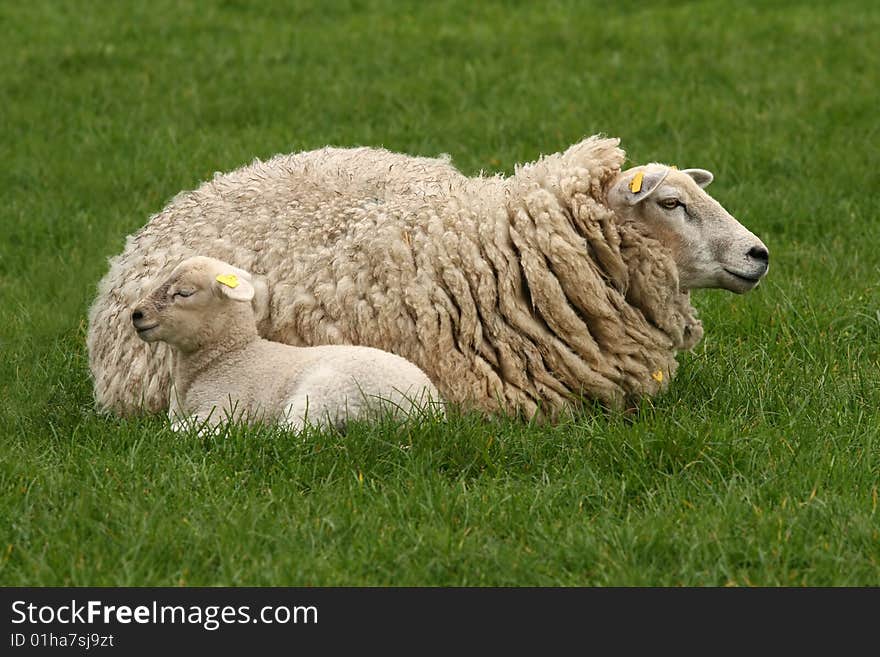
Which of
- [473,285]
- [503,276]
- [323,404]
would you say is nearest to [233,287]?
[323,404]

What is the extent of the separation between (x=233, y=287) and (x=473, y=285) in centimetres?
92

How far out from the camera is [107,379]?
581 cm

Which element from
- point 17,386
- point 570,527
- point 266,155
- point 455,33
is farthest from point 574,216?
point 455,33

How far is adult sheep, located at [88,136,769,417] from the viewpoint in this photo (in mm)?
5367

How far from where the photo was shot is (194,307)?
519 centimetres

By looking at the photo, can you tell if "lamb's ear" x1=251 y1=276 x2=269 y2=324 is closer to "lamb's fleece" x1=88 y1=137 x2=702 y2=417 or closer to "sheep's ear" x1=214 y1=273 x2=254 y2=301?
"lamb's fleece" x1=88 y1=137 x2=702 y2=417

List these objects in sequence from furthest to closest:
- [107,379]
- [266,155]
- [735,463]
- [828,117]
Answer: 1. [828,117]
2. [266,155]
3. [107,379]
4. [735,463]

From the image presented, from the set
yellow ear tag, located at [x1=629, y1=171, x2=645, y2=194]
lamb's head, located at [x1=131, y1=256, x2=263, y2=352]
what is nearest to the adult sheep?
yellow ear tag, located at [x1=629, y1=171, x2=645, y2=194]

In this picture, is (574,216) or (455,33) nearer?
(574,216)

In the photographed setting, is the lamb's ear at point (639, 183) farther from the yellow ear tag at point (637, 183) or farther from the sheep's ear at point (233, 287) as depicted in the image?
the sheep's ear at point (233, 287)


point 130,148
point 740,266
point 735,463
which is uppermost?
point 740,266

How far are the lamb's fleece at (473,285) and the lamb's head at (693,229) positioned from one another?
0.07 meters
